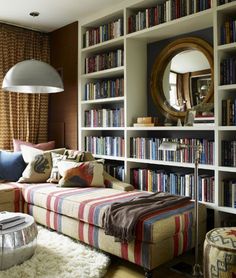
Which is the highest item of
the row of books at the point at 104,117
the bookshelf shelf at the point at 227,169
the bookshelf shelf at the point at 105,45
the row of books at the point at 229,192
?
the bookshelf shelf at the point at 105,45

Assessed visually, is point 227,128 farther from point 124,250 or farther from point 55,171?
point 55,171

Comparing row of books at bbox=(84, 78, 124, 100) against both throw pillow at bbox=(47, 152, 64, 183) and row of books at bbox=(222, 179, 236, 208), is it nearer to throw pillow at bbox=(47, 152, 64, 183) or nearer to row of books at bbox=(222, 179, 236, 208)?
throw pillow at bbox=(47, 152, 64, 183)

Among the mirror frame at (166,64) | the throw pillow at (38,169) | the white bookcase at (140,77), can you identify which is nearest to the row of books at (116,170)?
the white bookcase at (140,77)

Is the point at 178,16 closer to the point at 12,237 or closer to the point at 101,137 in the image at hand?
the point at 101,137

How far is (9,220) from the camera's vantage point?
243 centimetres

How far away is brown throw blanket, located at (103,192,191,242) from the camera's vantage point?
2270 millimetres

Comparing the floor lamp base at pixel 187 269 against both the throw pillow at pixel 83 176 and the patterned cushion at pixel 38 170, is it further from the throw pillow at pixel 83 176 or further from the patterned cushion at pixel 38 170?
the patterned cushion at pixel 38 170

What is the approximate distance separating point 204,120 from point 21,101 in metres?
2.68

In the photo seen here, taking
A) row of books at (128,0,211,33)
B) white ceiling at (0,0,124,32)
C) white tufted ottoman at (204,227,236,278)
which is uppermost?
white ceiling at (0,0,124,32)

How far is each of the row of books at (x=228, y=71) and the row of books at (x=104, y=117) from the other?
1276 millimetres

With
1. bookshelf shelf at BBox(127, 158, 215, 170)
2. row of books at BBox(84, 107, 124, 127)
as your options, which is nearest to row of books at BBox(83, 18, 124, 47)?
row of books at BBox(84, 107, 124, 127)

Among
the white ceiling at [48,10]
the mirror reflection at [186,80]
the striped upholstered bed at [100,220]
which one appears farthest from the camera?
the white ceiling at [48,10]

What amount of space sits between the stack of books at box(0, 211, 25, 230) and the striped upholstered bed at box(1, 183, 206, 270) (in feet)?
1.59

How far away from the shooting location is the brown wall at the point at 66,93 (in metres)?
4.31
